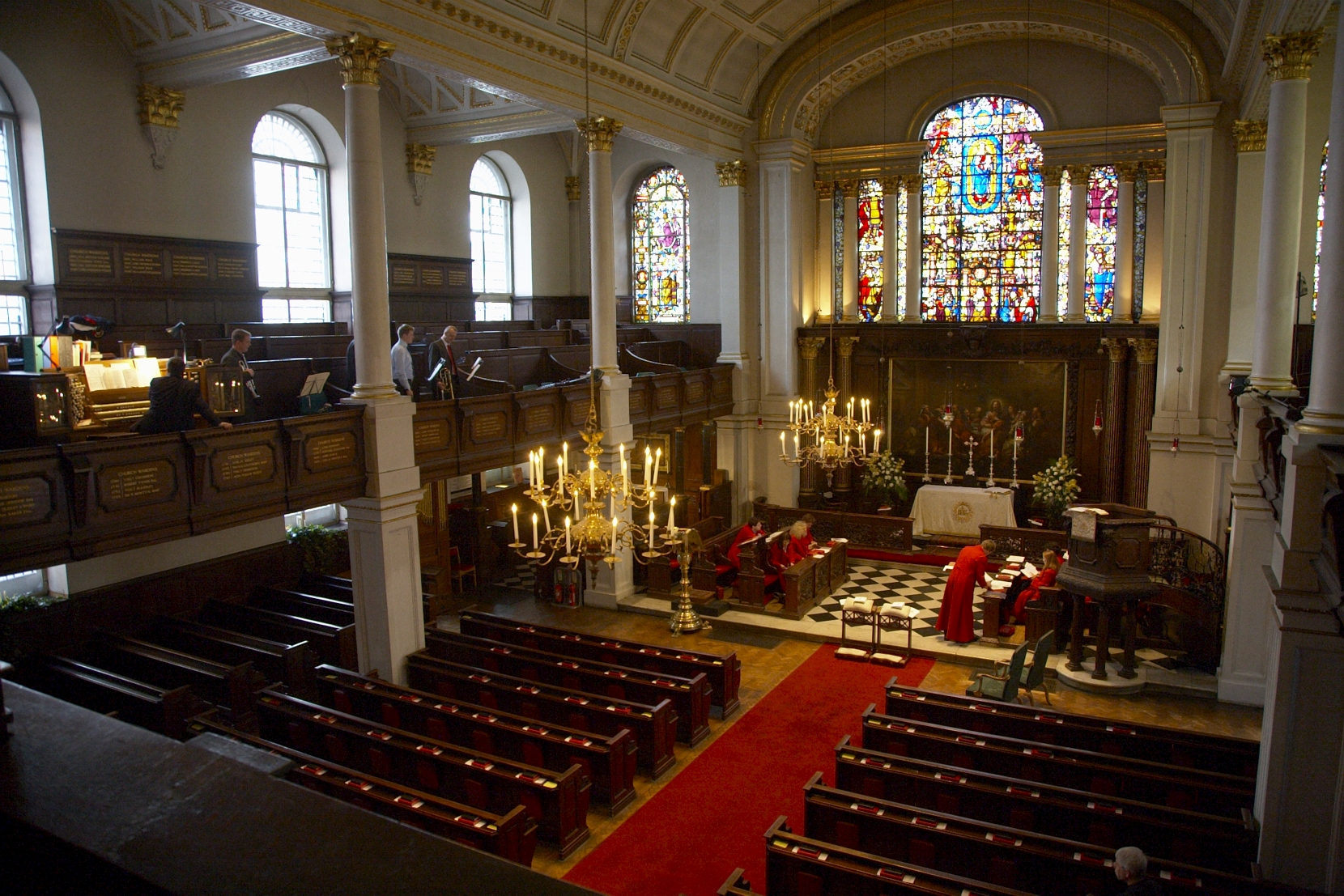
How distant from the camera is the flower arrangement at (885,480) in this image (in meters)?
19.8

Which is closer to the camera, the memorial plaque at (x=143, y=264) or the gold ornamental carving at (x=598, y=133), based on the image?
the memorial plaque at (x=143, y=264)

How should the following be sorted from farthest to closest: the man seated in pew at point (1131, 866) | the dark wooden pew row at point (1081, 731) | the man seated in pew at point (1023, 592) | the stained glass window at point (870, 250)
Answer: the stained glass window at point (870, 250) → the man seated in pew at point (1023, 592) → the dark wooden pew row at point (1081, 731) → the man seated in pew at point (1131, 866)

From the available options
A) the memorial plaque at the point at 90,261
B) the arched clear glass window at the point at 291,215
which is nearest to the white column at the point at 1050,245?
the arched clear glass window at the point at 291,215

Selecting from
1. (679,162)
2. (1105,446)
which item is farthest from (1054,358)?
(679,162)

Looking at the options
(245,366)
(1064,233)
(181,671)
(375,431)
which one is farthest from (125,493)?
(1064,233)

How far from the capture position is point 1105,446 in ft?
59.4

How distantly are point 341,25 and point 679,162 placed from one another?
39.1ft

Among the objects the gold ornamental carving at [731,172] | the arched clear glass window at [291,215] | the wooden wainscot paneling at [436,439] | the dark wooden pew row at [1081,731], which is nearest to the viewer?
the dark wooden pew row at [1081,731]

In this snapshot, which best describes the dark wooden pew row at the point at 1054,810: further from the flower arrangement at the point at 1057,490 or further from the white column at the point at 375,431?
the flower arrangement at the point at 1057,490

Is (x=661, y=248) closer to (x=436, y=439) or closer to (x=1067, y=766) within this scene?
(x=436, y=439)

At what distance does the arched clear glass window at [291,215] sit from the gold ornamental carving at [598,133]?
5.74 metres

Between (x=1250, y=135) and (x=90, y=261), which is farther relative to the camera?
(x=1250, y=135)

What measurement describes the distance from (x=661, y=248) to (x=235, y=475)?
48.4ft

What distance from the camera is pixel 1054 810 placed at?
7.60 m
